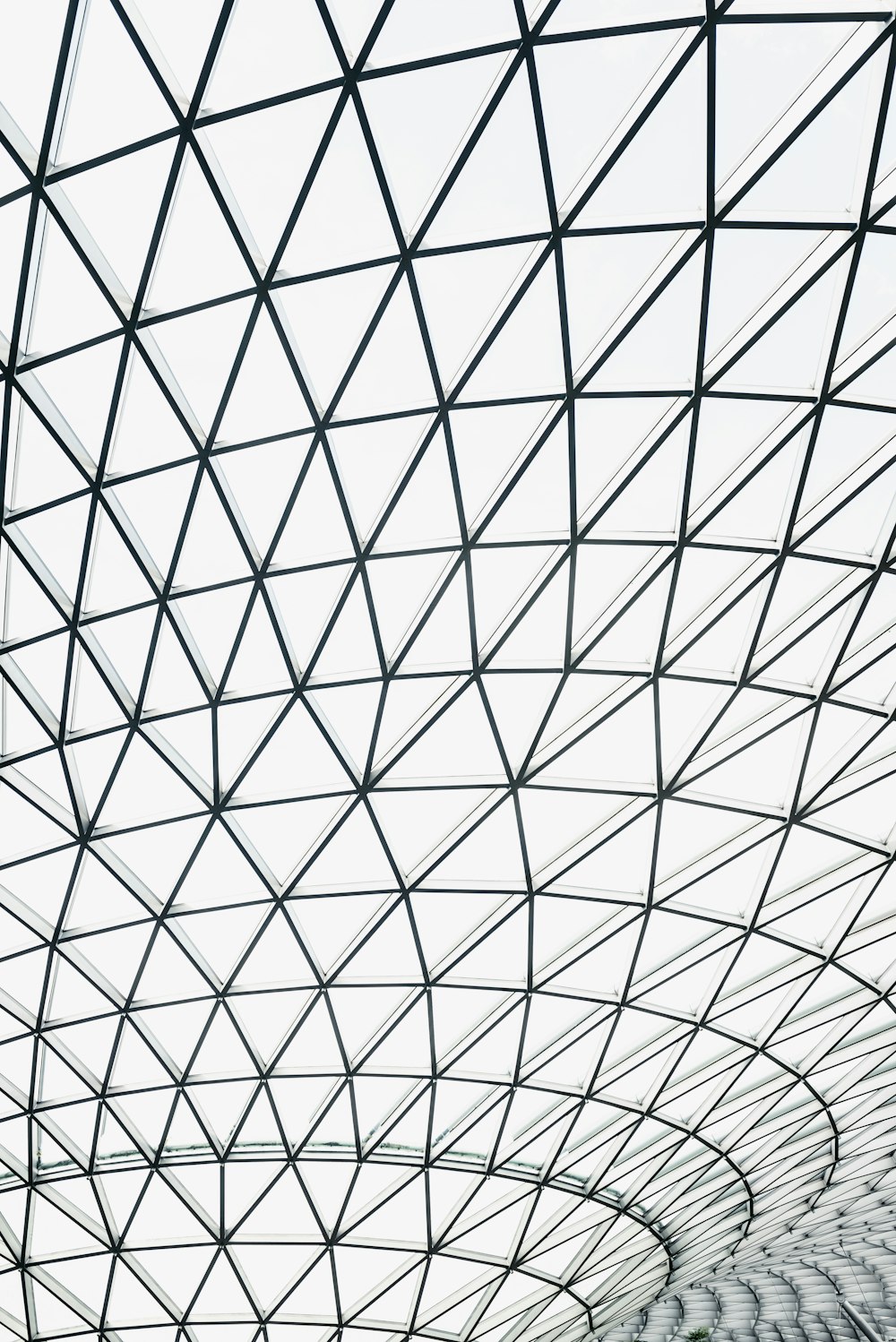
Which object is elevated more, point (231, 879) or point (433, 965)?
point (231, 879)

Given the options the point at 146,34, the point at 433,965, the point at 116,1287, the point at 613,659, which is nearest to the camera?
the point at 146,34

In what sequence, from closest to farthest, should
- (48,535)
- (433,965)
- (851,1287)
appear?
(48,535), (433,965), (851,1287)

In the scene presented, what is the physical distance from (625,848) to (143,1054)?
1259 cm

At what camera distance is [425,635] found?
18.1 metres

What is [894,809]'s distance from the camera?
23.4 metres

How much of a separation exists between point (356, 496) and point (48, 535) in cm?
508

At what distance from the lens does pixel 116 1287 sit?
2809 cm

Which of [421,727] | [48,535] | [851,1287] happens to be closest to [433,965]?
[421,727]

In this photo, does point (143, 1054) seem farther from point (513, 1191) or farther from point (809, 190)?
point (809, 190)

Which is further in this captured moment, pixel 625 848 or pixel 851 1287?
pixel 851 1287

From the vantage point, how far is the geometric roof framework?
12422mm

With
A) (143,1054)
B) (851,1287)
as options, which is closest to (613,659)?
(143,1054)

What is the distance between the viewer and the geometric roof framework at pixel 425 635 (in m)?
12.4

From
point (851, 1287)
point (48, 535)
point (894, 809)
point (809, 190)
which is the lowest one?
point (851, 1287)
